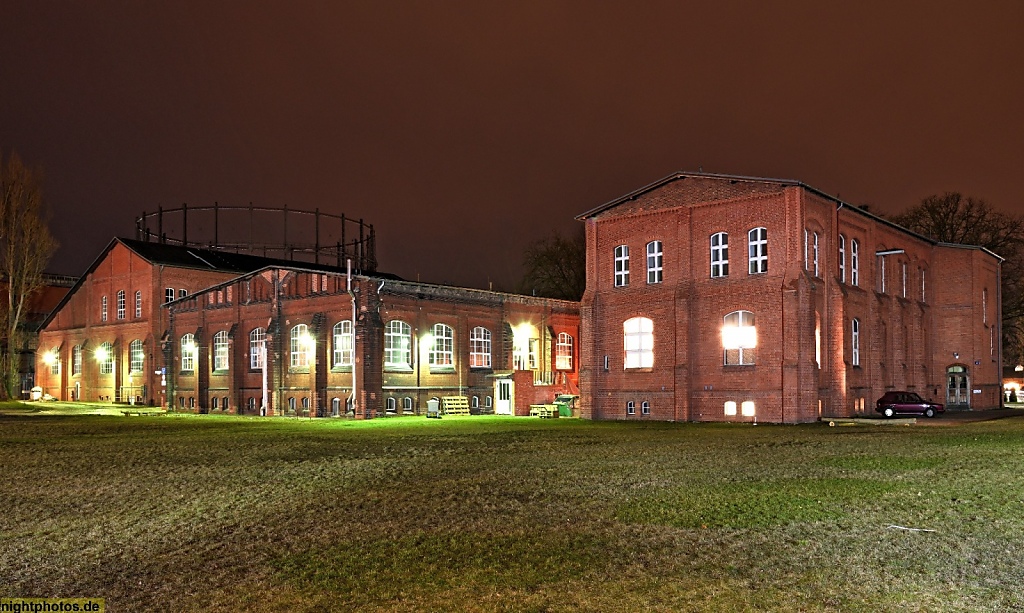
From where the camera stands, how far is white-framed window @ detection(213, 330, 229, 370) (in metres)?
47.0

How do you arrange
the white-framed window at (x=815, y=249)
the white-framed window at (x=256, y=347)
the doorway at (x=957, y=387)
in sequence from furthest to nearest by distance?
the doorway at (x=957, y=387) → the white-framed window at (x=256, y=347) → the white-framed window at (x=815, y=249)

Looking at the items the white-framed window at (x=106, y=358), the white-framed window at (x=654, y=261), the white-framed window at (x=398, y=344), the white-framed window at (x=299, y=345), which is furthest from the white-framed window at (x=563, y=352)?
the white-framed window at (x=106, y=358)

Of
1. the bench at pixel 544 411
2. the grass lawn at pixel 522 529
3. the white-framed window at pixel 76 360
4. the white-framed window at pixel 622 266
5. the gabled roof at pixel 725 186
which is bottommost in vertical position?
the bench at pixel 544 411

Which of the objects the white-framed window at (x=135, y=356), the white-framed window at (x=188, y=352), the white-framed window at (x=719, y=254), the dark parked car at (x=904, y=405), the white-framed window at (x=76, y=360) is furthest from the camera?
the white-framed window at (x=76, y=360)

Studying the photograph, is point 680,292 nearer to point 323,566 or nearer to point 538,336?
point 538,336

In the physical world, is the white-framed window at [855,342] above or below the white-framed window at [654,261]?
below

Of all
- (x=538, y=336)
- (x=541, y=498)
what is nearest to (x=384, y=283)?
(x=538, y=336)

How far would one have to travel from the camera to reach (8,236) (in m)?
54.1

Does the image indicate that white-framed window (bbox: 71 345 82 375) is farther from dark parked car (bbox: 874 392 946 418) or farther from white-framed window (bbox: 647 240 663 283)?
dark parked car (bbox: 874 392 946 418)

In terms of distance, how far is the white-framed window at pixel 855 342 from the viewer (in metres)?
36.3

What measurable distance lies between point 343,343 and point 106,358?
27551 mm

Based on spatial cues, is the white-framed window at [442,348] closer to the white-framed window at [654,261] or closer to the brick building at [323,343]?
the brick building at [323,343]

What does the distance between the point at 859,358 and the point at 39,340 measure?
5918 centimetres

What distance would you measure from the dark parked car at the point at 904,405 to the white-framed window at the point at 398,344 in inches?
840
